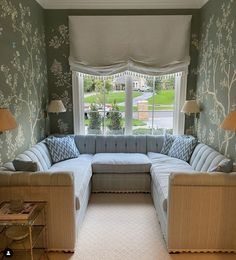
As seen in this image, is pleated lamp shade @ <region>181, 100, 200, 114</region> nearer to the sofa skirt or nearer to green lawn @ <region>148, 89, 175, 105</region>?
green lawn @ <region>148, 89, 175, 105</region>

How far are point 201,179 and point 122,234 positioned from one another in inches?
43.2

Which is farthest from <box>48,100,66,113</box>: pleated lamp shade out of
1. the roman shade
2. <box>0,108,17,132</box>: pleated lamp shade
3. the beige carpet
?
<box>0,108,17,132</box>: pleated lamp shade

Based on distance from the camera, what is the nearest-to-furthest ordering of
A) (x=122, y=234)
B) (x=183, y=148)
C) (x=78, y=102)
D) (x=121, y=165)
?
(x=122, y=234), (x=121, y=165), (x=183, y=148), (x=78, y=102)

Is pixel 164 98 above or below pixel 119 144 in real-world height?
above

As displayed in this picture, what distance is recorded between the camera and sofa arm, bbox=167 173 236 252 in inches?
89.4

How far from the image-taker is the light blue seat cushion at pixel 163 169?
273cm

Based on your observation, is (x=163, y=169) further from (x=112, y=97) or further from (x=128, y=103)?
(x=112, y=97)

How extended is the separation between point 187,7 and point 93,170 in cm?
304

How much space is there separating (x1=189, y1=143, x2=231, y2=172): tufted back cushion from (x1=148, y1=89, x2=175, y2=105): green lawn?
113cm

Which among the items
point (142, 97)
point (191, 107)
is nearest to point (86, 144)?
point (142, 97)

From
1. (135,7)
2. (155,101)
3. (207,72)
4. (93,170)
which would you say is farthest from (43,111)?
(207,72)

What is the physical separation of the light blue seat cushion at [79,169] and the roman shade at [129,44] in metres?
1.54

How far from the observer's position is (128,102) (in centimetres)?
447

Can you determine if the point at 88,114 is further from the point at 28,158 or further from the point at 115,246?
the point at 115,246
